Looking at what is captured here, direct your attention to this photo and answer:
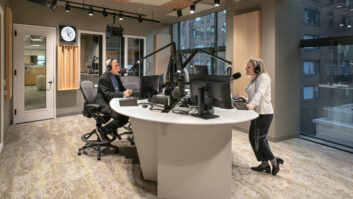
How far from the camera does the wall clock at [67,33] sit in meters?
5.98

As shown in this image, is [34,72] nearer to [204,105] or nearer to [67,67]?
[67,67]

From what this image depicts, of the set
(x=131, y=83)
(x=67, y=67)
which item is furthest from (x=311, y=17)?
(x=67, y=67)

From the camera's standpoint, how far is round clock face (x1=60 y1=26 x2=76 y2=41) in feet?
19.7

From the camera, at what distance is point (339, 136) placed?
423 centimetres

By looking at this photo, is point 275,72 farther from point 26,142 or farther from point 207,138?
point 26,142

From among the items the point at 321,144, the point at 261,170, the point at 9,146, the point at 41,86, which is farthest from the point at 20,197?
the point at 321,144

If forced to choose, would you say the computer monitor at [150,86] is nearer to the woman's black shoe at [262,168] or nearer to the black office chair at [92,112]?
the black office chair at [92,112]

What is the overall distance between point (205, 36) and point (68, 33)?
358 cm

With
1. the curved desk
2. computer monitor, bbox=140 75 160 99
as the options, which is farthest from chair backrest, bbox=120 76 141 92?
the curved desk

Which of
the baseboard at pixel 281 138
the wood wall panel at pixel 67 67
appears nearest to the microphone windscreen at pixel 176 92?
the baseboard at pixel 281 138

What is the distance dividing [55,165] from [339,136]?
4.53 metres

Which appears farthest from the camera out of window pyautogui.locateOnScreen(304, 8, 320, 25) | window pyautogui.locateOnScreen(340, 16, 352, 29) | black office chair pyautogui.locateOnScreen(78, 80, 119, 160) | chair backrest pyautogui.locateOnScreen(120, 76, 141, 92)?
chair backrest pyautogui.locateOnScreen(120, 76, 141, 92)

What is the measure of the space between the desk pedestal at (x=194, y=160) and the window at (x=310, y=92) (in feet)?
9.79

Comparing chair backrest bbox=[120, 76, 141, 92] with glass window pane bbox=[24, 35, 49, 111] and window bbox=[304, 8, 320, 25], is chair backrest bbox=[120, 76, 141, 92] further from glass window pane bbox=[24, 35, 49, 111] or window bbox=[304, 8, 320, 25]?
window bbox=[304, 8, 320, 25]
